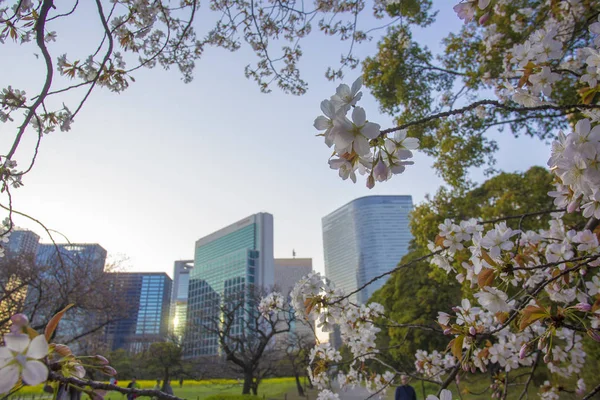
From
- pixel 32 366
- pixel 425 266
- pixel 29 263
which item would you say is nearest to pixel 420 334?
pixel 425 266

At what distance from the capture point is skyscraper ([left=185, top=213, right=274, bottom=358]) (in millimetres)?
50188

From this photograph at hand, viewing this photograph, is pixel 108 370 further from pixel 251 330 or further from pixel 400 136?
pixel 251 330

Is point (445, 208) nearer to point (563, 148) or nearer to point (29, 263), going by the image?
point (563, 148)

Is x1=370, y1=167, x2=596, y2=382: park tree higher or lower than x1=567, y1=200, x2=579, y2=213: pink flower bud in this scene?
higher

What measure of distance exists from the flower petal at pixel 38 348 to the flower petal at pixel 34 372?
0.01 meters

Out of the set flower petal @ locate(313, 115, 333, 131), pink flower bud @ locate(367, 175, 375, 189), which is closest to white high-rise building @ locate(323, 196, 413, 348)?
pink flower bud @ locate(367, 175, 375, 189)

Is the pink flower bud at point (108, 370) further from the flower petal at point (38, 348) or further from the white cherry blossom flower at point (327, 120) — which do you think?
the white cherry blossom flower at point (327, 120)

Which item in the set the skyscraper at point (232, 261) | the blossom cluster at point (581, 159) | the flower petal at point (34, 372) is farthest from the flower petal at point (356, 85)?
the skyscraper at point (232, 261)

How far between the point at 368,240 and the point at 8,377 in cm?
5176

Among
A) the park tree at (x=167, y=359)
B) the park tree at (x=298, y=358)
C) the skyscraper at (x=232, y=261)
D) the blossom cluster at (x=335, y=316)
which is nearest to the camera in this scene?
the blossom cluster at (x=335, y=316)

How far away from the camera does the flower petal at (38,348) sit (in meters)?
0.41

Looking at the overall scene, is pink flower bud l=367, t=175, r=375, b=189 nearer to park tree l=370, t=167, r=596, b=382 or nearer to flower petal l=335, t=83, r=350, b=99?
flower petal l=335, t=83, r=350, b=99

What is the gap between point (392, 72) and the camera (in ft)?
16.9

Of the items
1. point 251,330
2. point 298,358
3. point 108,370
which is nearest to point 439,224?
point 108,370
